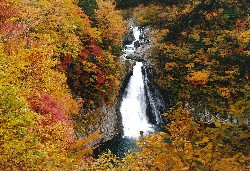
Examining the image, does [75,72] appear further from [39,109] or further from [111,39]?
[39,109]

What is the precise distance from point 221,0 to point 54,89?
15293 mm

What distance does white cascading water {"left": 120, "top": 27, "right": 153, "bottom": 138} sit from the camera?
3456cm

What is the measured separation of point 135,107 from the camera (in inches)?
1462

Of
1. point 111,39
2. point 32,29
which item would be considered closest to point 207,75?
point 111,39

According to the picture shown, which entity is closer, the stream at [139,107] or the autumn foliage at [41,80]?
the autumn foliage at [41,80]

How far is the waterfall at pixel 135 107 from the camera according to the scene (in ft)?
114

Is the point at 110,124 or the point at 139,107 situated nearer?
the point at 110,124

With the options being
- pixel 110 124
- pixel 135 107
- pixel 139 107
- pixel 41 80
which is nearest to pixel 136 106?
pixel 135 107

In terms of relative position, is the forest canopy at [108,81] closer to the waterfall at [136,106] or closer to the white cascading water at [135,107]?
the waterfall at [136,106]

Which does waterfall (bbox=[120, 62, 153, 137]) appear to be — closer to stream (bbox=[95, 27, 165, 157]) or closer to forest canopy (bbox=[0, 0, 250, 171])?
stream (bbox=[95, 27, 165, 157])

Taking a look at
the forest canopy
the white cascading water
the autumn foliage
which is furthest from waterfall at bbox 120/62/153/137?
the autumn foliage

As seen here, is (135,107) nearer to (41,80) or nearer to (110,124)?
Answer: (110,124)

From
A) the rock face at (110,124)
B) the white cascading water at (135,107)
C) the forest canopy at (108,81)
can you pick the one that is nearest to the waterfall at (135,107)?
the white cascading water at (135,107)

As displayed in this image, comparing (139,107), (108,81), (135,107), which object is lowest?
(139,107)
